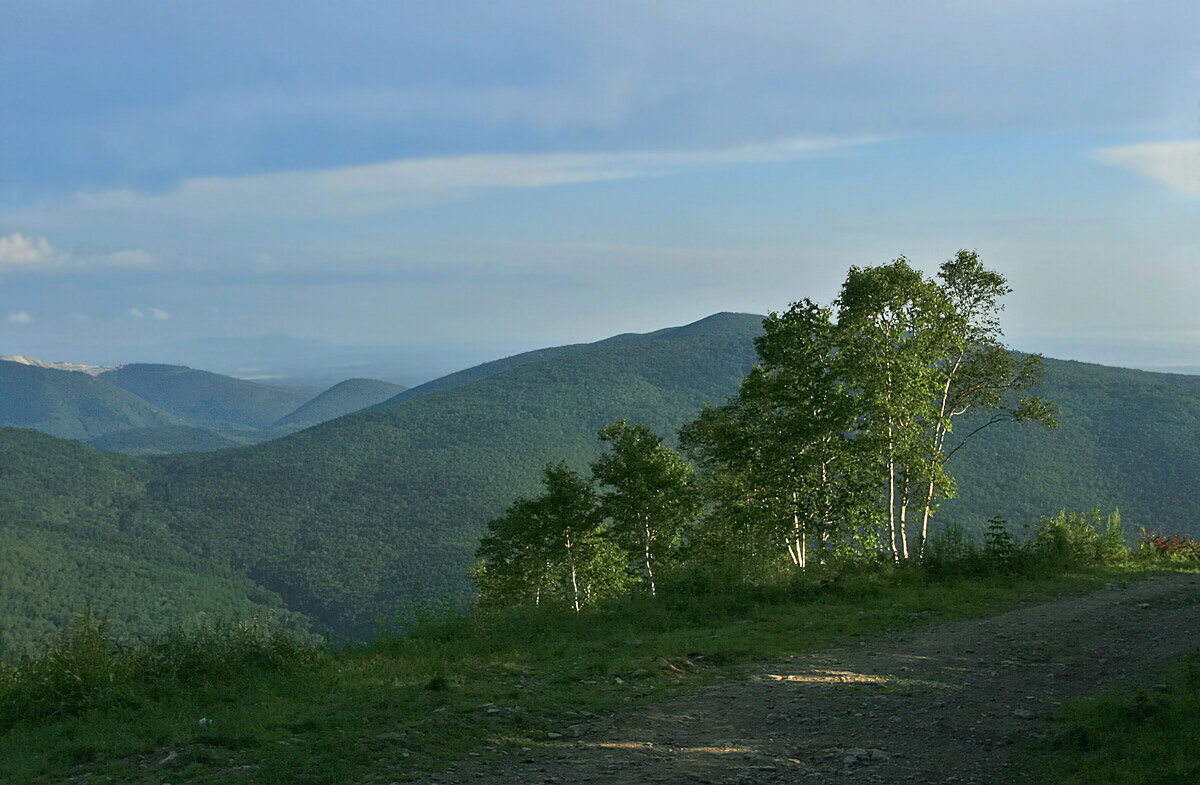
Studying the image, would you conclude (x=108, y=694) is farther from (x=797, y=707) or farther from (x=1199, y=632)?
(x=1199, y=632)

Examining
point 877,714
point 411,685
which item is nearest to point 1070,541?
point 877,714

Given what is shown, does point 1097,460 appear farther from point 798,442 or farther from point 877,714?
point 877,714

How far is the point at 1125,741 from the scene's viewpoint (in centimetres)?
620

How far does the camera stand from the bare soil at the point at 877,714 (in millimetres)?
6398

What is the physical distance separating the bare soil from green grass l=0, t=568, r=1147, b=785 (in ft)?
1.84

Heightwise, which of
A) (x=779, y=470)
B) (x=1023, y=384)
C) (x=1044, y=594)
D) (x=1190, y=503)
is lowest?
(x=1190, y=503)

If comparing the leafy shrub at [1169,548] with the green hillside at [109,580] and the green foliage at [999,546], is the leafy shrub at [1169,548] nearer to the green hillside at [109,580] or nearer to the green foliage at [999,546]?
the green foliage at [999,546]

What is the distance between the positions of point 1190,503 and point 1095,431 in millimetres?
29379

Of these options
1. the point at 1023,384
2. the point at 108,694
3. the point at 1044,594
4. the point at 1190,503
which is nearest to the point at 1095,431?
the point at 1190,503

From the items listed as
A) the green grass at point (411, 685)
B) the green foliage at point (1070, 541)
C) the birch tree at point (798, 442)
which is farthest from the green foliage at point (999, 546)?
the birch tree at point (798, 442)

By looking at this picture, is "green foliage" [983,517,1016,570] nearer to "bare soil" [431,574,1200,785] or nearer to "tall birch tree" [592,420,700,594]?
"bare soil" [431,574,1200,785]

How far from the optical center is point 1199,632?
978 cm

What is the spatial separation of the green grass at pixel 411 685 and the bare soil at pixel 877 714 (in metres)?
0.56

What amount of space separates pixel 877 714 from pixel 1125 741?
1925 millimetres
